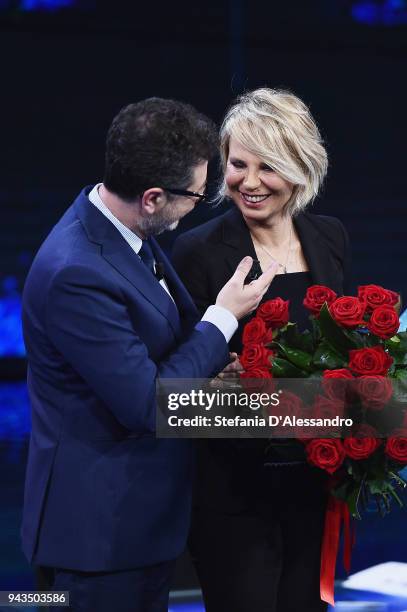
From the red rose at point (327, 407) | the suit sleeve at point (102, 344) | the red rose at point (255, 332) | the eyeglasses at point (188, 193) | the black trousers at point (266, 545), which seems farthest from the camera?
the black trousers at point (266, 545)

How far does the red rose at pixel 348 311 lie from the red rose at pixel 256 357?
0.16m

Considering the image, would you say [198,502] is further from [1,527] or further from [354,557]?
[1,527]

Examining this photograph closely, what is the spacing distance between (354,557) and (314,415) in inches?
71.9

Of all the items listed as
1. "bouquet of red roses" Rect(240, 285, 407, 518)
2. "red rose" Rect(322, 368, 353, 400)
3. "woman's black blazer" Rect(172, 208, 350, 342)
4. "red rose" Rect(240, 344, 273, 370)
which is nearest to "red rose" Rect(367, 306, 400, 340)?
"bouquet of red roses" Rect(240, 285, 407, 518)

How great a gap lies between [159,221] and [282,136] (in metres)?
0.56

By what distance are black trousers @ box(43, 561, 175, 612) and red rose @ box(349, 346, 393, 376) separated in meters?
0.59

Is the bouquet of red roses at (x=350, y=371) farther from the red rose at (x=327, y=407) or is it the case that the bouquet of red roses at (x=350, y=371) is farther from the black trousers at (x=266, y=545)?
the black trousers at (x=266, y=545)

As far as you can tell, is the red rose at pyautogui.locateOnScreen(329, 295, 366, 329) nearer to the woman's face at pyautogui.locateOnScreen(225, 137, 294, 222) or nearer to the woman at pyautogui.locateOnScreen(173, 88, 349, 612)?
the woman at pyautogui.locateOnScreen(173, 88, 349, 612)

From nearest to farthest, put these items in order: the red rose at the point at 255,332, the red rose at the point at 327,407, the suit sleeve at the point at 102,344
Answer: the suit sleeve at the point at 102,344
the red rose at the point at 327,407
the red rose at the point at 255,332

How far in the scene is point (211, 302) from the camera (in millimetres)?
2455

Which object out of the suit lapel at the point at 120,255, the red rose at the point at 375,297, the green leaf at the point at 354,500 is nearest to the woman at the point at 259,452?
the green leaf at the point at 354,500

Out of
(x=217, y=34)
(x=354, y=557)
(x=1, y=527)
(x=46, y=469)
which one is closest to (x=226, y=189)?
(x=46, y=469)

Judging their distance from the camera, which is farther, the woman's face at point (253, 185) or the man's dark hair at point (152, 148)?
the woman's face at point (253, 185)

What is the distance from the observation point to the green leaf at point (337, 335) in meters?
2.13
